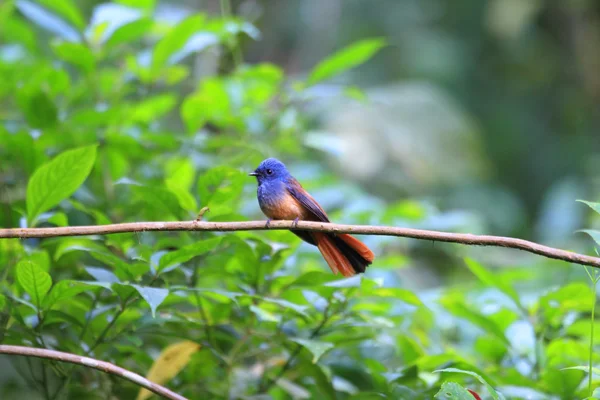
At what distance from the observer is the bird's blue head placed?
2924 millimetres

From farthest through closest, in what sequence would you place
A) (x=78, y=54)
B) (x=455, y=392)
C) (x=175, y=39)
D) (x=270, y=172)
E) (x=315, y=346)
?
(x=175, y=39), (x=78, y=54), (x=270, y=172), (x=315, y=346), (x=455, y=392)

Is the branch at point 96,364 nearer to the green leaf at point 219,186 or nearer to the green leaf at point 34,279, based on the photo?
the green leaf at point 34,279

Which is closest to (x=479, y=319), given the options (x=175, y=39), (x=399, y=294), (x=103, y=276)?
(x=399, y=294)

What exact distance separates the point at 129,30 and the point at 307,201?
1213mm

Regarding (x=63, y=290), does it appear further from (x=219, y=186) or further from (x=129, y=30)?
(x=129, y=30)

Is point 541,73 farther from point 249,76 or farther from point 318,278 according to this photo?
point 318,278

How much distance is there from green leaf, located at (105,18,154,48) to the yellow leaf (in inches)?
60.0

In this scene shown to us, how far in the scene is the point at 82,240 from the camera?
2.52 m

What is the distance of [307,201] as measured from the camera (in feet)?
9.12

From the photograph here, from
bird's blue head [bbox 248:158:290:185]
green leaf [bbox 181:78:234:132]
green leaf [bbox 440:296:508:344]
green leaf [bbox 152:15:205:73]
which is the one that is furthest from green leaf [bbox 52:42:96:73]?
green leaf [bbox 440:296:508:344]

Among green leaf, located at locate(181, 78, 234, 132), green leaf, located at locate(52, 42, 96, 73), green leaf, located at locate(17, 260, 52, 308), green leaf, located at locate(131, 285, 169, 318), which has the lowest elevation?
green leaf, located at locate(17, 260, 52, 308)

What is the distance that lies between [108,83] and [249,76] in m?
0.73

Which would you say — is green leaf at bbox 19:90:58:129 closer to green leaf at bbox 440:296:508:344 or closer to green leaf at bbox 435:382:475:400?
green leaf at bbox 440:296:508:344

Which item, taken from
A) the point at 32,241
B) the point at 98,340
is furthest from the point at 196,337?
the point at 32,241
